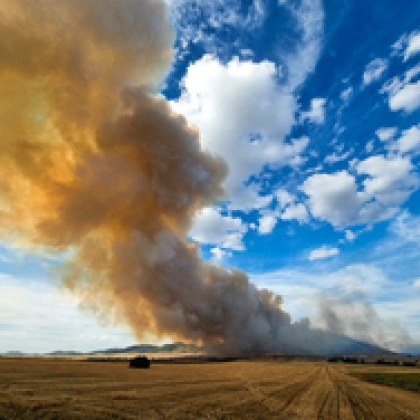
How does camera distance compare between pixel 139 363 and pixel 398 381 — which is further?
pixel 139 363

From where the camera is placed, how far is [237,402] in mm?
21750

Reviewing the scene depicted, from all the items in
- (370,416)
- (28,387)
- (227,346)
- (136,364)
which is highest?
(227,346)

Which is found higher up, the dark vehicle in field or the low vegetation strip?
the dark vehicle in field

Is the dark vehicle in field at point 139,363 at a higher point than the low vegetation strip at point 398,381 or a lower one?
higher

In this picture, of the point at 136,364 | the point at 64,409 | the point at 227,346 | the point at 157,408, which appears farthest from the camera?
the point at 227,346

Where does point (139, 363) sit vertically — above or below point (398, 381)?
above

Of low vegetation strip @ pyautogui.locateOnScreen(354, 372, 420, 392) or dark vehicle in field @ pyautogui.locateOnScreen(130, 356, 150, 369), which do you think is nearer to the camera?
low vegetation strip @ pyautogui.locateOnScreen(354, 372, 420, 392)

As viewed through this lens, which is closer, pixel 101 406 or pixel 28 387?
pixel 101 406

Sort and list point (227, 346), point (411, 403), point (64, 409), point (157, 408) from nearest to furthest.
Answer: point (64, 409) < point (157, 408) < point (411, 403) < point (227, 346)

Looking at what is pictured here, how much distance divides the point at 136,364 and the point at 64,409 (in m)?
41.9

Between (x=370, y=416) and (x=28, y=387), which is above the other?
(x=28, y=387)

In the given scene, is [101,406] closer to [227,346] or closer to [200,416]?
[200,416]

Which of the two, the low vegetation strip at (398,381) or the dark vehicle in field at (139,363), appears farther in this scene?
the dark vehicle in field at (139,363)

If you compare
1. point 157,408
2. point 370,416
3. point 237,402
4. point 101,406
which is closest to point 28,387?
point 101,406
